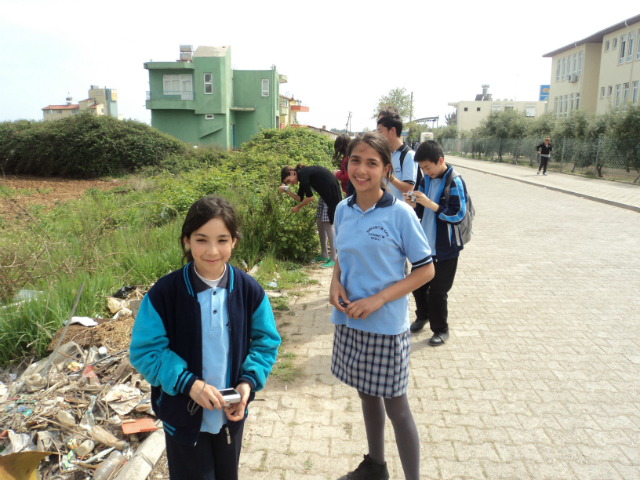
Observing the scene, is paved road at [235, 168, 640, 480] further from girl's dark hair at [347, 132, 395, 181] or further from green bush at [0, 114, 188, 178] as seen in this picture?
green bush at [0, 114, 188, 178]

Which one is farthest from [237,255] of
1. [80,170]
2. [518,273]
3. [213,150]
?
[80,170]

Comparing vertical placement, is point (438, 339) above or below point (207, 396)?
below

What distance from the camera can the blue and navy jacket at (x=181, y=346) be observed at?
1.88 metres

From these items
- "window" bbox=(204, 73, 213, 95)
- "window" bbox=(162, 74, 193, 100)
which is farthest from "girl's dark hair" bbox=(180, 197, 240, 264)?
"window" bbox=(162, 74, 193, 100)

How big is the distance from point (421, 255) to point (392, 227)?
199mm

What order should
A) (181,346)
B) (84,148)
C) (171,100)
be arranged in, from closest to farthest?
(181,346) < (84,148) < (171,100)

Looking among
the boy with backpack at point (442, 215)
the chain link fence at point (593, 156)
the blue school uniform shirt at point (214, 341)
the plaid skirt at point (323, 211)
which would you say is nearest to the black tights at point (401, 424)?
the blue school uniform shirt at point (214, 341)

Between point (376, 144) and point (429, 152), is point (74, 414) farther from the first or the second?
point (429, 152)

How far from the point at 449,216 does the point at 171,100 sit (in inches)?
1813

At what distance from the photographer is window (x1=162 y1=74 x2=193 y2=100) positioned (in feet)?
150

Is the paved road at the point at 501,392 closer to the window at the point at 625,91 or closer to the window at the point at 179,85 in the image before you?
the window at the point at 625,91

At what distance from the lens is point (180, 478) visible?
80.0 inches

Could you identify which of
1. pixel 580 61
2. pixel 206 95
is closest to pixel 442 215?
pixel 206 95

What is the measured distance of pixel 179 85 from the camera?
45.8 m
